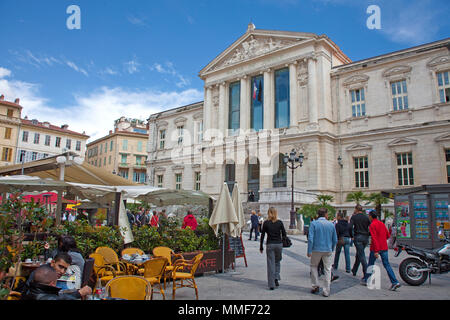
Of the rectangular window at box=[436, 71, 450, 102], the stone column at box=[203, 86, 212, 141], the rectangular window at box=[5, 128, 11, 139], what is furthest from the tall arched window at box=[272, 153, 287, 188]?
the rectangular window at box=[5, 128, 11, 139]

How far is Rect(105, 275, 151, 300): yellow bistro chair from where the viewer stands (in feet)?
13.5

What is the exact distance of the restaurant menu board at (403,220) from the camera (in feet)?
46.7

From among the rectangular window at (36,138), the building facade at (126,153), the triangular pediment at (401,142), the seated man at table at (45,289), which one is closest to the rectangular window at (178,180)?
the building facade at (126,153)

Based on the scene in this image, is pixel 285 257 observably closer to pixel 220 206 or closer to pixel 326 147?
pixel 220 206

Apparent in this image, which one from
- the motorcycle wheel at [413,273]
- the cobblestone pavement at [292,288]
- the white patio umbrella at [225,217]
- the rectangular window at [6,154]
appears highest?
the rectangular window at [6,154]

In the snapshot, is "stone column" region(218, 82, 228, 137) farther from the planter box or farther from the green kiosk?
the planter box

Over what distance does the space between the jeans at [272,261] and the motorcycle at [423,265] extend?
9.81ft

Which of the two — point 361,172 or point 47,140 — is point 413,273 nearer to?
point 361,172

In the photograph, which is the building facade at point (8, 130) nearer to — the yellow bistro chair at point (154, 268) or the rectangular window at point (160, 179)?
the rectangular window at point (160, 179)

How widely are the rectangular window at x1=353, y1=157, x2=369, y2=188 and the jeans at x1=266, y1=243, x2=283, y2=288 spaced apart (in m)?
20.9

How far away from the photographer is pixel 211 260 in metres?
8.68

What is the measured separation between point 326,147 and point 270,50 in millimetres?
10196

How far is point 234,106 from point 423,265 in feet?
87.4
